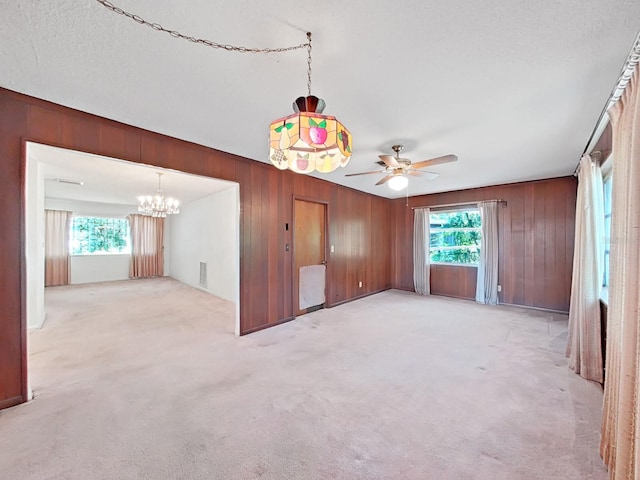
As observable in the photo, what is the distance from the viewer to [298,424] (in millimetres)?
1893

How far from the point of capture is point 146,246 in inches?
333

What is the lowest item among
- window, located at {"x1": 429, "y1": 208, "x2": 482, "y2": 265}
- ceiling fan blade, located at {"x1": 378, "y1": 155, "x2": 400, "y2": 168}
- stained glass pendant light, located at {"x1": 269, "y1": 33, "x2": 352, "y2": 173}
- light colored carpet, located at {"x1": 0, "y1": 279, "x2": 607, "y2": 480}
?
light colored carpet, located at {"x1": 0, "y1": 279, "x2": 607, "y2": 480}

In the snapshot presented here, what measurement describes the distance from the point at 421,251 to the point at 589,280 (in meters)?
3.67

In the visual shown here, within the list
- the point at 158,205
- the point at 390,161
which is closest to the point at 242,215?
the point at 390,161

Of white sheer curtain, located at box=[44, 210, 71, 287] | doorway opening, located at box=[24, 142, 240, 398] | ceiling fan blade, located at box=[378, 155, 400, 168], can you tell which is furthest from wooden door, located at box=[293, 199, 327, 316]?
white sheer curtain, located at box=[44, 210, 71, 287]

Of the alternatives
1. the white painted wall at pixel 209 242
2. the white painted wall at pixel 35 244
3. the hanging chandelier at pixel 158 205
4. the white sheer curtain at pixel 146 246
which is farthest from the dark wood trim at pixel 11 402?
the white sheer curtain at pixel 146 246

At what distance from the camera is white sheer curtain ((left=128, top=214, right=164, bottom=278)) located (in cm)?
829

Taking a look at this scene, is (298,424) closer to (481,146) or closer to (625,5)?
(625,5)

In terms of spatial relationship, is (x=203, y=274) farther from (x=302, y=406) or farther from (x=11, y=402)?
(x=302, y=406)

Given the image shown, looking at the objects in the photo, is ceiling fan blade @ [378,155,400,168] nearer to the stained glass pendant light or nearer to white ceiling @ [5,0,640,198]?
white ceiling @ [5,0,640,198]

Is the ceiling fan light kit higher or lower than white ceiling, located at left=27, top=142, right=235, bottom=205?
lower

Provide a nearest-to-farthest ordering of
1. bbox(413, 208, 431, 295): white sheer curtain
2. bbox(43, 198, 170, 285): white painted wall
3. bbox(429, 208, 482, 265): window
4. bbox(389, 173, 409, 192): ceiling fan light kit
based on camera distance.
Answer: bbox(389, 173, 409, 192): ceiling fan light kit → bbox(429, 208, 482, 265): window → bbox(413, 208, 431, 295): white sheer curtain → bbox(43, 198, 170, 285): white painted wall

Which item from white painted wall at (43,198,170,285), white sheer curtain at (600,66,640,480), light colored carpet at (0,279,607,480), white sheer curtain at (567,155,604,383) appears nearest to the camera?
white sheer curtain at (600,66,640,480)

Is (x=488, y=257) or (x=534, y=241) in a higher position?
(x=534, y=241)
